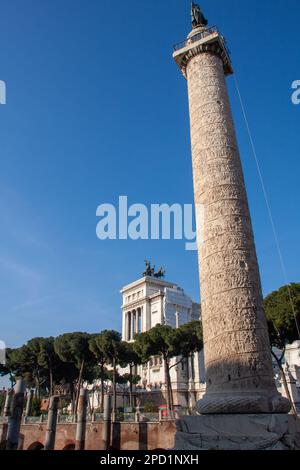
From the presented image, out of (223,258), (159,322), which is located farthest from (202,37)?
(159,322)

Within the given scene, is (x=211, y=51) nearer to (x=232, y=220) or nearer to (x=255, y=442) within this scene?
(x=232, y=220)

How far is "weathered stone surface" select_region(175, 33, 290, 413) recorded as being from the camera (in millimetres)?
8211

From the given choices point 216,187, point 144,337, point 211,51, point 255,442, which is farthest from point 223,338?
point 144,337

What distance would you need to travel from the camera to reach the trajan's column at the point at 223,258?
8219mm

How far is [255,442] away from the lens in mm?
7238

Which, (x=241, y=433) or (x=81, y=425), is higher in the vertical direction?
(x=81, y=425)

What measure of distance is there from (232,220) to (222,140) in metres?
2.63

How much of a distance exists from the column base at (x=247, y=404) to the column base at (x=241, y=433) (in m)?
0.12

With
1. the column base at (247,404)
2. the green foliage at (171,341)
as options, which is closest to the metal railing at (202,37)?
the column base at (247,404)

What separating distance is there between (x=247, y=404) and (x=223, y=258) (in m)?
3.44

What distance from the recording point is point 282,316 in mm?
18688

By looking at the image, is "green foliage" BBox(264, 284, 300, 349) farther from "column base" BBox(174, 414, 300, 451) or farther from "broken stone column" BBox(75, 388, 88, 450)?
"column base" BBox(174, 414, 300, 451)

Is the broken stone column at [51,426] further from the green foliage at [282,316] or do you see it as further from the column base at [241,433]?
the green foliage at [282,316]

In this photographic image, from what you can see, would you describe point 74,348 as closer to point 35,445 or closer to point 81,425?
point 35,445
